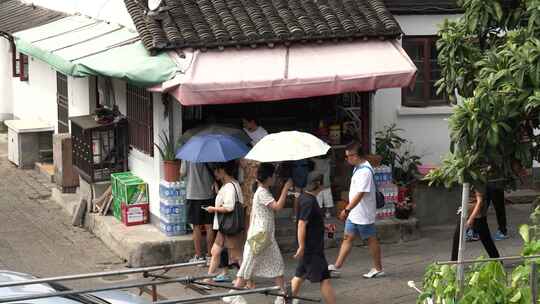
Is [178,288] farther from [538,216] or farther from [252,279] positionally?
[538,216]

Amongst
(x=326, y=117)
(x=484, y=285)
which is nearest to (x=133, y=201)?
(x=326, y=117)

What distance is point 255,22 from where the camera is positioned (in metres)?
14.4

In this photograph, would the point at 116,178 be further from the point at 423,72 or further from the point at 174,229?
the point at 423,72

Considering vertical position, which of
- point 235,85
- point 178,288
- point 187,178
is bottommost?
point 178,288

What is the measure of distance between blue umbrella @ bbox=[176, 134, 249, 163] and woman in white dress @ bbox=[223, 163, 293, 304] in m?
0.97

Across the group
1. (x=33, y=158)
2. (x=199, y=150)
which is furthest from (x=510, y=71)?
(x=33, y=158)

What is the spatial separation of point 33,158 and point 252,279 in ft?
31.1

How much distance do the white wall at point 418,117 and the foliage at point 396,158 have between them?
0.30 meters

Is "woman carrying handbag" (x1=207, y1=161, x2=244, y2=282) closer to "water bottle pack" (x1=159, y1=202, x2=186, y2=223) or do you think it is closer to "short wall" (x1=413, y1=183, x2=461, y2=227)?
"water bottle pack" (x1=159, y1=202, x2=186, y2=223)

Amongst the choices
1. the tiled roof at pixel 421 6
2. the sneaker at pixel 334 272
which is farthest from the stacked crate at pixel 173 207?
the tiled roof at pixel 421 6

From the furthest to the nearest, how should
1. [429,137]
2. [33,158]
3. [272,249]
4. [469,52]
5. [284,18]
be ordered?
1. [33,158]
2. [429,137]
3. [284,18]
4. [272,249]
5. [469,52]

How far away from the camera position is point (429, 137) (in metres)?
17.2

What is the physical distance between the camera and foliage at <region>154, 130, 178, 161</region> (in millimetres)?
14281

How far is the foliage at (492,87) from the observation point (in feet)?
26.2
